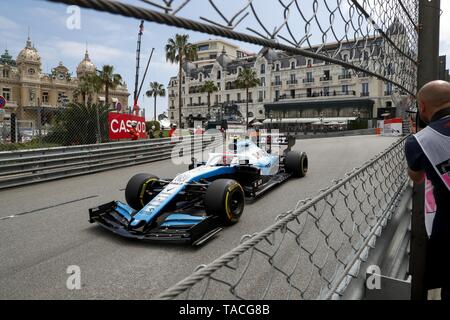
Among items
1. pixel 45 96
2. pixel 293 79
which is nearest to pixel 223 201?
pixel 293 79

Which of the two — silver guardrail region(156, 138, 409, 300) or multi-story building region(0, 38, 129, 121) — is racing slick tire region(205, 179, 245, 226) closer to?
silver guardrail region(156, 138, 409, 300)

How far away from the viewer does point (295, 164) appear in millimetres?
8016

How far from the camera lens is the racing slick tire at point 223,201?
15.1 feet

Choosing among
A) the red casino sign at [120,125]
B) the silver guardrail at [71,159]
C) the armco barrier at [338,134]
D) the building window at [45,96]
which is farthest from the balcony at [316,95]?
the red casino sign at [120,125]

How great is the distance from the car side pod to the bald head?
2654 mm

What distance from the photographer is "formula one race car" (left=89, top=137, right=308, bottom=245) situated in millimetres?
4258

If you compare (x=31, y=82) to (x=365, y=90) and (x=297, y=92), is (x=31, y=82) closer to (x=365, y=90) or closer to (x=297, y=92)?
(x=297, y=92)

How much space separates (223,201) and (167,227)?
0.79 meters

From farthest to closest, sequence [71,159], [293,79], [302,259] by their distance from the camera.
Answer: [293,79] → [71,159] → [302,259]

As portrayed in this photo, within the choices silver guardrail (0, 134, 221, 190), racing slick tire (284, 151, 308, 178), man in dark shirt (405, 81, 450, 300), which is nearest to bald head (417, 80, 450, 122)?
man in dark shirt (405, 81, 450, 300)

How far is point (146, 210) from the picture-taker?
4477mm

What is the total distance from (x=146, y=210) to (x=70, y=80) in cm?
6546

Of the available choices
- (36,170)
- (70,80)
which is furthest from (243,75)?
(36,170)
